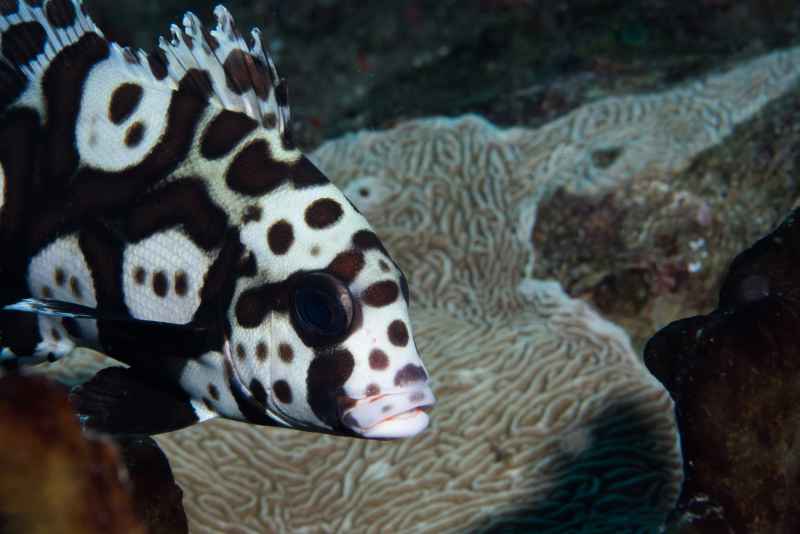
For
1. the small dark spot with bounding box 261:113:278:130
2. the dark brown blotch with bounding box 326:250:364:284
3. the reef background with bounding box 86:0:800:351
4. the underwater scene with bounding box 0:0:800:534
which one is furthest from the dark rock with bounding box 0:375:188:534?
the reef background with bounding box 86:0:800:351

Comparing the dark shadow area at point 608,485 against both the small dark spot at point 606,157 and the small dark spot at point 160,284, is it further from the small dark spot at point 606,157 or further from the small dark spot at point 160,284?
the small dark spot at point 160,284

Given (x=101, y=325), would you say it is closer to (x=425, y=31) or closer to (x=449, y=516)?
(x=449, y=516)

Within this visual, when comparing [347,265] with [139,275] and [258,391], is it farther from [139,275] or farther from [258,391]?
[139,275]

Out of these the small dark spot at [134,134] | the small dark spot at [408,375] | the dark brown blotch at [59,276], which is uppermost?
the small dark spot at [134,134]

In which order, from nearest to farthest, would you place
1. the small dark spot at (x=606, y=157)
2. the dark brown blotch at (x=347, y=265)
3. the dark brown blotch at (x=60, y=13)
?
the dark brown blotch at (x=347, y=265), the dark brown blotch at (x=60, y=13), the small dark spot at (x=606, y=157)

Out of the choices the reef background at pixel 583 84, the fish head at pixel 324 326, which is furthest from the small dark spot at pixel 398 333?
the reef background at pixel 583 84

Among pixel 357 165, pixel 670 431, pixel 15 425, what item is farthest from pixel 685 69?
pixel 15 425

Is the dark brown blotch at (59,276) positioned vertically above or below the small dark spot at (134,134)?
below
